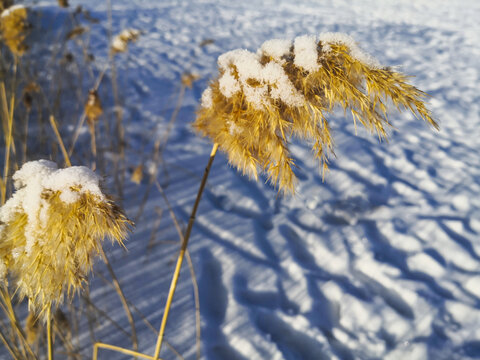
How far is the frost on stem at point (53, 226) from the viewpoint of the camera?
1.81ft

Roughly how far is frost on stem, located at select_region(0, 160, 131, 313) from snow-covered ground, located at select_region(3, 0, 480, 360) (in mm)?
642

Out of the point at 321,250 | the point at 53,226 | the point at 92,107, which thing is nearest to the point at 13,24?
the point at 92,107

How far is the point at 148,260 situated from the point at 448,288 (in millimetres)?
1660

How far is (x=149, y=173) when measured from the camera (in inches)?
96.7

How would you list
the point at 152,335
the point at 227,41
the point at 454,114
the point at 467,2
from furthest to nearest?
the point at 467,2 < the point at 227,41 < the point at 454,114 < the point at 152,335

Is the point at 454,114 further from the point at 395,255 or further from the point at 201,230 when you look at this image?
the point at 201,230

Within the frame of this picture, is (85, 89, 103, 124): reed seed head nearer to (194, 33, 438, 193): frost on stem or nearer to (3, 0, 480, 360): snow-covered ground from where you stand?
(3, 0, 480, 360): snow-covered ground

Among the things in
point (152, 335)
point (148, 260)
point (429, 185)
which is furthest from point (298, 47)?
point (429, 185)

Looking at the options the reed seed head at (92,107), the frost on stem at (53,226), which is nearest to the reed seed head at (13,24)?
the reed seed head at (92,107)

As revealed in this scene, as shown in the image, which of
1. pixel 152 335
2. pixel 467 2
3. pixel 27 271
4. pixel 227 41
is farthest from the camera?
pixel 467 2

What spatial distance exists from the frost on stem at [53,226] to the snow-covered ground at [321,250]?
642 millimetres

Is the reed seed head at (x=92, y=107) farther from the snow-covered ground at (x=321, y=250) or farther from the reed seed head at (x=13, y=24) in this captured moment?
the snow-covered ground at (x=321, y=250)

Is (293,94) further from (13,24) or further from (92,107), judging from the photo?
(13,24)

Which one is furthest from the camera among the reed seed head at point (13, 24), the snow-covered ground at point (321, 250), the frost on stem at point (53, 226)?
the snow-covered ground at point (321, 250)
